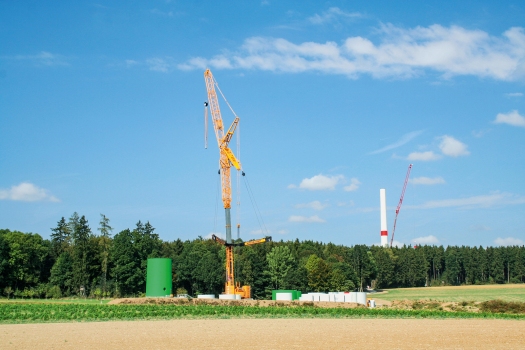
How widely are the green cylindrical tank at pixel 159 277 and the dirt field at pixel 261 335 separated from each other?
107 feet

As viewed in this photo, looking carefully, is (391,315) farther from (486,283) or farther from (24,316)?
(486,283)

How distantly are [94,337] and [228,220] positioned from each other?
5542 cm

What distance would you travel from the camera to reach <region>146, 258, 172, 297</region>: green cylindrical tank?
79500mm

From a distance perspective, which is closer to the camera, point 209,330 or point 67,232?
point 209,330

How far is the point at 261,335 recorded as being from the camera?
36812 millimetres

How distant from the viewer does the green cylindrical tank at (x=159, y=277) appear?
79.5 meters

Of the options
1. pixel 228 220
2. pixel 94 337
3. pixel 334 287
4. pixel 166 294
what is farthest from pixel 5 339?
pixel 334 287

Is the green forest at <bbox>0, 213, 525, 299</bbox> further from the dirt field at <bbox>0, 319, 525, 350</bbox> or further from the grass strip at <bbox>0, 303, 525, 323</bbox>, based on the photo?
the dirt field at <bbox>0, 319, 525, 350</bbox>

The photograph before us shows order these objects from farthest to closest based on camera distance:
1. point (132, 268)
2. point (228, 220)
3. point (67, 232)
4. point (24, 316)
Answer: point (67, 232), point (132, 268), point (228, 220), point (24, 316)

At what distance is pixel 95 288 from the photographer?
10381 centimetres

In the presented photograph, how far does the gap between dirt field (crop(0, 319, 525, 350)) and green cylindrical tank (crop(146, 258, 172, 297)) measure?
3274cm

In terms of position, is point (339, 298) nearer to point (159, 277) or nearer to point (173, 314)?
point (159, 277)

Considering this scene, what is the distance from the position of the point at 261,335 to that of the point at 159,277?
4507 centimetres

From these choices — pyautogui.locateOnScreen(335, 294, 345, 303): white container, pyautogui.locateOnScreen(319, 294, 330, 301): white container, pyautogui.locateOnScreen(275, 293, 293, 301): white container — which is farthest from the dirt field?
pyautogui.locateOnScreen(275, 293, 293, 301): white container
